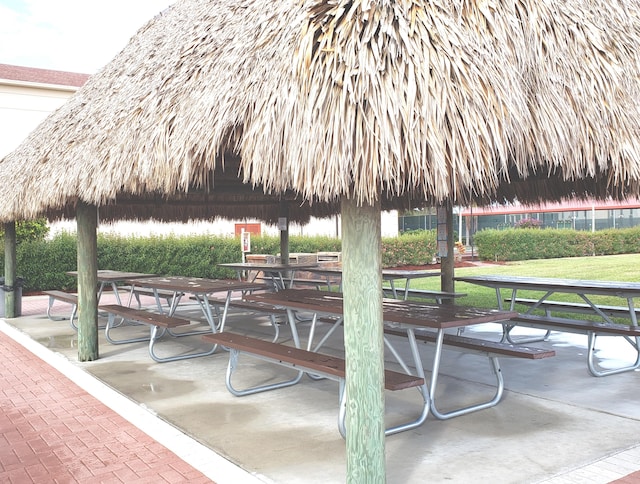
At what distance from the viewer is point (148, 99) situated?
5730mm

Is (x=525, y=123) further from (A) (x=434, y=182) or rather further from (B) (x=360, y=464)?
(B) (x=360, y=464)

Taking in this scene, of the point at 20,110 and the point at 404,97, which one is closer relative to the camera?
the point at 404,97

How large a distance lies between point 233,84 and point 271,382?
11.0ft

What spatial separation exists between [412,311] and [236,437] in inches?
80.2

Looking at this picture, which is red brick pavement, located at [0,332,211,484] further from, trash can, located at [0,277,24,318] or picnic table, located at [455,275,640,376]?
trash can, located at [0,277,24,318]

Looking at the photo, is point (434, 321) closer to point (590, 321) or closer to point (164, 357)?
point (590, 321)

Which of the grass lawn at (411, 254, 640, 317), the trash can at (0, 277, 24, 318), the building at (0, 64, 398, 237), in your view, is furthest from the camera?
the building at (0, 64, 398, 237)

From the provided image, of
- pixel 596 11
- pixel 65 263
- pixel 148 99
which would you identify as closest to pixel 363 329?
pixel 596 11

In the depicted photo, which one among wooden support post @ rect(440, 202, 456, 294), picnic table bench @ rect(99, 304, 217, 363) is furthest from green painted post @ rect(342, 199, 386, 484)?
wooden support post @ rect(440, 202, 456, 294)

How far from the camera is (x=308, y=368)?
4.75 metres

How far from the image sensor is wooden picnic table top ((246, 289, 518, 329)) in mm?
5168

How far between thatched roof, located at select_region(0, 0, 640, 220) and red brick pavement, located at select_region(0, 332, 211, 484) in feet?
6.63

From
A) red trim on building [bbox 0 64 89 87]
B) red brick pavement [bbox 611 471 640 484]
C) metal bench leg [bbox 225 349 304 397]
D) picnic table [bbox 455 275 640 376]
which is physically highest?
red trim on building [bbox 0 64 89 87]

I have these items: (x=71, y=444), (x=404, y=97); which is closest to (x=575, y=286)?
(x=404, y=97)
